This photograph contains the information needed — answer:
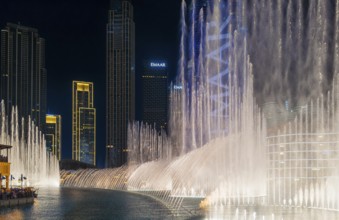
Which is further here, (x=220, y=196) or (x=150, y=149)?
(x=150, y=149)

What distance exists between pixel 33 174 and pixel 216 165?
182 ft

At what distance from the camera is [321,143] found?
200 ft

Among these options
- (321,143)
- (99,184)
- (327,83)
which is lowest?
(99,184)

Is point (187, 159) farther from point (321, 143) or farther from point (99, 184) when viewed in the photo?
point (99, 184)

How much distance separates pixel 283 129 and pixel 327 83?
703 centimetres

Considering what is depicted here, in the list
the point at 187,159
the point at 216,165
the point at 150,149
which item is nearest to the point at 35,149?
the point at 150,149

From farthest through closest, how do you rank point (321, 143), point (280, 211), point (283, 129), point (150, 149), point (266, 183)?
point (150, 149) → point (283, 129) → point (321, 143) → point (266, 183) → point (280, 211)

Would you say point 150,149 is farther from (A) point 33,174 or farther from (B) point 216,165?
(B) point 216,165

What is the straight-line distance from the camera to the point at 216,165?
57562 millimetres

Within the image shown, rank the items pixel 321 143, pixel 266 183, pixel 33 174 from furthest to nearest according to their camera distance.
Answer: pixel 33 174 < pixel 321 143 < pixel 266 183

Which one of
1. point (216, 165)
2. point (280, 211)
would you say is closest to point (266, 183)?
point (216, 165)

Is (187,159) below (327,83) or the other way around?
below

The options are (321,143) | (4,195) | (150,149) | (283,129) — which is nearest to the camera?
(4,195)

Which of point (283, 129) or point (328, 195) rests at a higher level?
point (283, 129)
